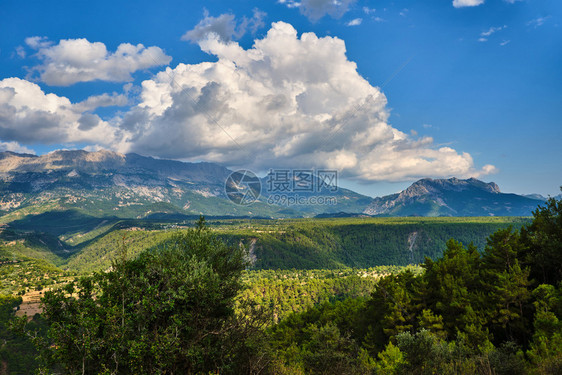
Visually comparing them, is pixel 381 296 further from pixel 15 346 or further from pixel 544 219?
pixel 15 346

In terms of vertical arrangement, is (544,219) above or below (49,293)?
above

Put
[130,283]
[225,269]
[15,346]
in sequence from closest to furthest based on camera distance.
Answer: [130,283] < [225,269] < [15,346]

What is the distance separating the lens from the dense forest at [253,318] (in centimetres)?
1178

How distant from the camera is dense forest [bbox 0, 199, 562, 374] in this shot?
464 inches

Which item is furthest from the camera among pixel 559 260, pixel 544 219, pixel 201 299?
pixel 544 219

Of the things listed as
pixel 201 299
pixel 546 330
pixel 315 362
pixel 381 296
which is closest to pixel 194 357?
pixel 201 299

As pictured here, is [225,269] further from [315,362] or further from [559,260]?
[559,260]

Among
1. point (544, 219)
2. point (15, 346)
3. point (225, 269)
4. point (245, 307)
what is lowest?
point (15, 346)

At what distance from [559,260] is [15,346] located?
10773 centimetres

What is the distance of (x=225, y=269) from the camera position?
21.2m

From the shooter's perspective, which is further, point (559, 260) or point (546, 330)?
point (559, 260)

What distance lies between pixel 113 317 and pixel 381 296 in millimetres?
36235

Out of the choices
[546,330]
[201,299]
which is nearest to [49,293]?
[201,299]

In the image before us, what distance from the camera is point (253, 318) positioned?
16.6 meters
